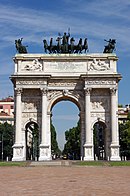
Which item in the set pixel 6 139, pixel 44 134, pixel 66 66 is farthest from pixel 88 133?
pixel 6 139

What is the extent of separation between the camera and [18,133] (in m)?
54.0

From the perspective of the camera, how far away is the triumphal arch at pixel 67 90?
178ft

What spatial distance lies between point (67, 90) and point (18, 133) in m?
8.40

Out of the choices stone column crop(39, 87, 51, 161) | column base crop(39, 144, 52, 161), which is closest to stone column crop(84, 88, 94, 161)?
column base crop(39, 144, 52, 161)

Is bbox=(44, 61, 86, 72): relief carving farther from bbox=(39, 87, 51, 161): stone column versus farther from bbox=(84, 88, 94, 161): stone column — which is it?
bbox=(84, 88, 94, 161): stone column

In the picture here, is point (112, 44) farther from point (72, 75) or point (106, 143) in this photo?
point (106, 143)

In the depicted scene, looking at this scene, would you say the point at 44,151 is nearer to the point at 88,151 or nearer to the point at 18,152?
the point at 18,152

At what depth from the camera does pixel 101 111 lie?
55.3 m

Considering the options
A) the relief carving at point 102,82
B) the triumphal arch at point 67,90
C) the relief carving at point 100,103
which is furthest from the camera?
the relief carving at point 100,103

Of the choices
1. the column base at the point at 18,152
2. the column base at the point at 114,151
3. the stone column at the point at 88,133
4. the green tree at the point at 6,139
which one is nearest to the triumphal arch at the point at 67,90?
the stone column at the point at 88,133

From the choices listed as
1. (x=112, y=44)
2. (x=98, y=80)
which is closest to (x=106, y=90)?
(x=98, y=80)

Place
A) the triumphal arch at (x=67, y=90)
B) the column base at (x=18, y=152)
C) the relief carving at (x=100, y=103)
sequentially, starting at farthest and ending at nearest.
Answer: the relief carving at (x=100, y=103) < the triumphal arch at (x=67, y=90) < the column base at (x=18, y=152)

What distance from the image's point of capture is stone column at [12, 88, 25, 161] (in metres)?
53.1

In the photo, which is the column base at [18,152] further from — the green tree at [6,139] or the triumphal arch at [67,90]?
the green tree at [6,139]
